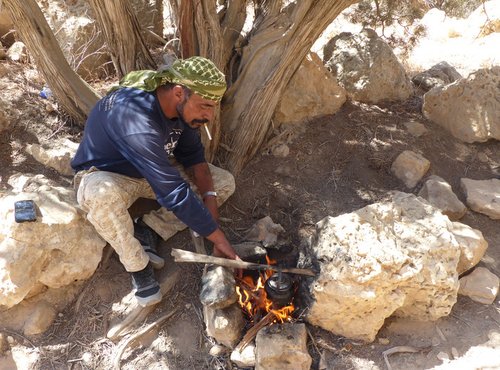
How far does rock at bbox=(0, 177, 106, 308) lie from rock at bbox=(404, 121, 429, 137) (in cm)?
265

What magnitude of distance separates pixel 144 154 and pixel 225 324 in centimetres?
102

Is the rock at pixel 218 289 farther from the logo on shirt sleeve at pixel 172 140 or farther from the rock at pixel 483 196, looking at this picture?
the rock at pixel 483 196

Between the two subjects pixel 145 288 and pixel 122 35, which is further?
pixel 122 35

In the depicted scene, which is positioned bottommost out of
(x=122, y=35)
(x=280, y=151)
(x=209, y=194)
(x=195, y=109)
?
(x=280, y=151)

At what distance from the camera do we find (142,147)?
230 cm

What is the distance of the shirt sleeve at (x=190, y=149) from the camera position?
2844mm

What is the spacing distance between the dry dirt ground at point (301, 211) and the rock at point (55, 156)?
6cm

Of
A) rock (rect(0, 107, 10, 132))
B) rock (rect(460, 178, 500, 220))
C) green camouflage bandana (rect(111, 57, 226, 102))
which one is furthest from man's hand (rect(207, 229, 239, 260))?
rock (rect(0, 107, 10, 132))

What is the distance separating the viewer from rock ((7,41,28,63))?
4.21 metres

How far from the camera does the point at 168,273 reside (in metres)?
2.89

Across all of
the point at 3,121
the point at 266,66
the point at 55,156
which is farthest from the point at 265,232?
the point at 3,121

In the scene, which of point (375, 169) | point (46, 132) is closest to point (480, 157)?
point (375, 169)

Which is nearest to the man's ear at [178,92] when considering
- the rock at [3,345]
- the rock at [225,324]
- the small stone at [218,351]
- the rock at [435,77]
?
the rock at [225,324]

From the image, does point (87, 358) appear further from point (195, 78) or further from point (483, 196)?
point (483, 196)
